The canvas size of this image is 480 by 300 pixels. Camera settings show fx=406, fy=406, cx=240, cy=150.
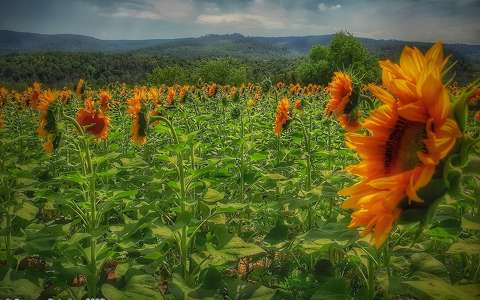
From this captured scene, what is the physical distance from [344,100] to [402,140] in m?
1.98

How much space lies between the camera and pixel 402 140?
0.97 meters

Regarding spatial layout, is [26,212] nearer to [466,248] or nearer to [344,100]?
[344,100]

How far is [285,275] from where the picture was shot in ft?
10.1

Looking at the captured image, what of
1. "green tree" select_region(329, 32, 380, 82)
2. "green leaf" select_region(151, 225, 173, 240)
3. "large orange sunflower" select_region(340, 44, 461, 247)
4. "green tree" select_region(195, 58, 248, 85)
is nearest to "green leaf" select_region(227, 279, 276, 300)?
"green leaf" select_region(151, 225, 173, 240)

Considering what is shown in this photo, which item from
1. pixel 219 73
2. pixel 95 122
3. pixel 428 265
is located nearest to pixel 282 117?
pixel 95 122

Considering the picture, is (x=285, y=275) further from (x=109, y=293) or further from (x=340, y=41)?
(x=340, y=41)

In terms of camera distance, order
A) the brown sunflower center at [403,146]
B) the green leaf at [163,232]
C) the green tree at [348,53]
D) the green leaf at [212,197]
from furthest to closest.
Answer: the green tree at [348,53] < the green leaf at [212,197] < the green leaf at [163,232] < the brown sunflower center at [403,146]

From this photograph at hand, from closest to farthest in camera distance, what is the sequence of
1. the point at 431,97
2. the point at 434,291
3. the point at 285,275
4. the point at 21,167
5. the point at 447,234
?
the point at 431,97 < the point at 434,291 < the point at 447,234 < the point at 285,275 < the point at 21,167

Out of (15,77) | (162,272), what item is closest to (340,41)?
(15,77)

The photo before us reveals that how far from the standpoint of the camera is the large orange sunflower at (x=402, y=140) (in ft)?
2.66

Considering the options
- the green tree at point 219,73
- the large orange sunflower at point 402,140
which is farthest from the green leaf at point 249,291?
the green tree at point 219,73

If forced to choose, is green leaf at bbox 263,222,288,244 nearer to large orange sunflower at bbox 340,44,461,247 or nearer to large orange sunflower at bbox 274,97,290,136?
large orange sunflower at bbox 340,44,461,247

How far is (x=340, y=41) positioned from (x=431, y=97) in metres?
57.6

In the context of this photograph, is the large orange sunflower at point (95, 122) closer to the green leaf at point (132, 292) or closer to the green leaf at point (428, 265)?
the green leaf at point (132, 292)
